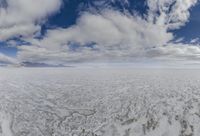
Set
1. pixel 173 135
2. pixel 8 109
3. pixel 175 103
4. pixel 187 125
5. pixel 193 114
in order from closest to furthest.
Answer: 1. pixel 173 135
2. pixel 187 125
3. pixel 193 114
4. pixel 8 109
5. pixel 175 103

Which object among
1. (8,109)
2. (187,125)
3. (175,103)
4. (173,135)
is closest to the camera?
(173,135)

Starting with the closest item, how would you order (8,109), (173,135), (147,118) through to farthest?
(173,135)
(147,118)
(8,109)

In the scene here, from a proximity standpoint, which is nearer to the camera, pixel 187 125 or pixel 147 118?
pixel 187 125

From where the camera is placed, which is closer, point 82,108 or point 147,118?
point 147,118

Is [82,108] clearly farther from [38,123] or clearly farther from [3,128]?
Result: [3,128]

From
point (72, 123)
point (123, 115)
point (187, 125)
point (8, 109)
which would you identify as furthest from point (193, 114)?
point (8, 109)

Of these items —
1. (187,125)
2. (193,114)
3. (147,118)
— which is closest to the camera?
(187,125)

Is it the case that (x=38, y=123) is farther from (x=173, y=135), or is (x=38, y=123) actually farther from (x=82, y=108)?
(x=173, y=135)

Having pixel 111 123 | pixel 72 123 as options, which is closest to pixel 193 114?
pixel 111 123
